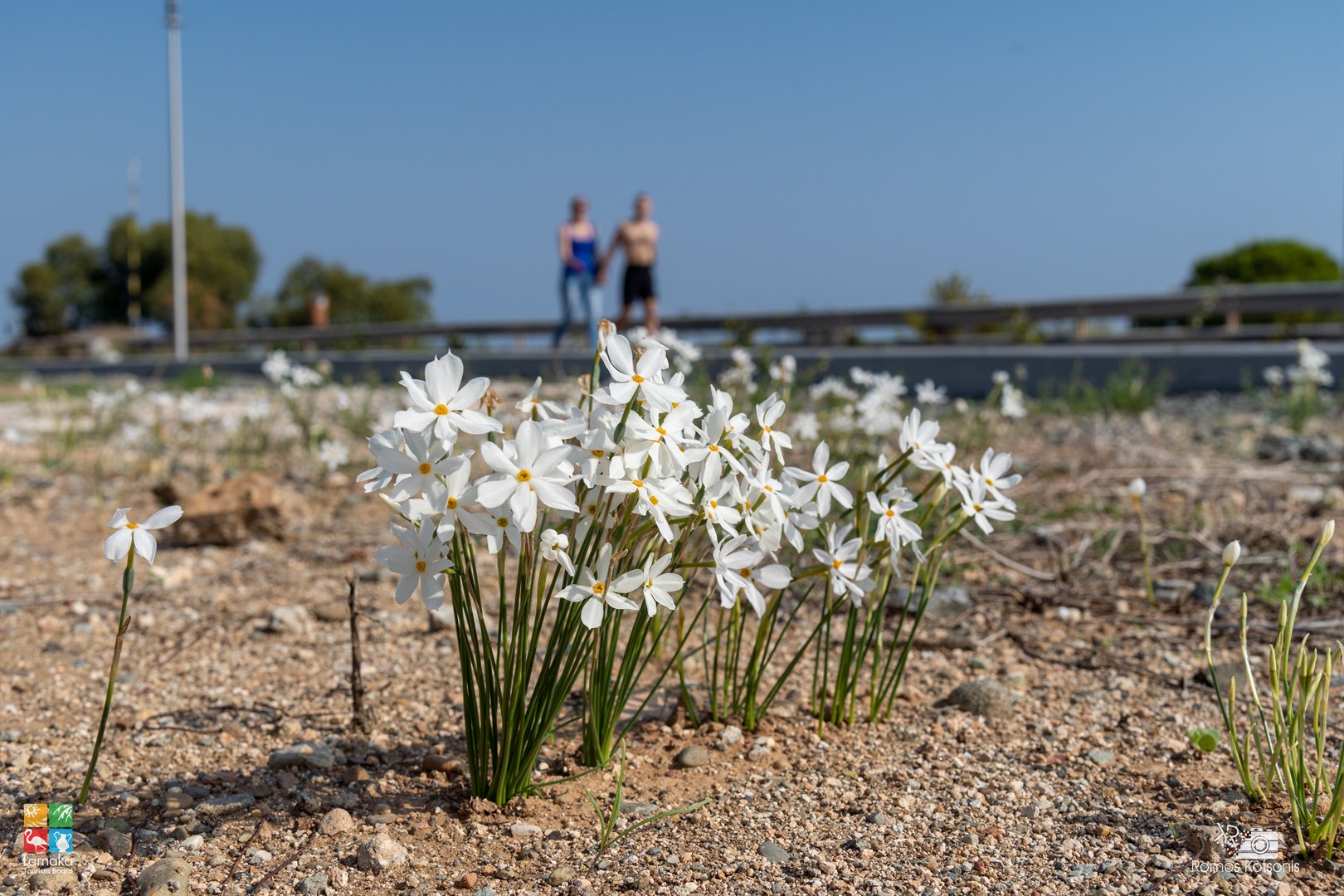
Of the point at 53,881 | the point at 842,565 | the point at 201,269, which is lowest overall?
the point at 53,881

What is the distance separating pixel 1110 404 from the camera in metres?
6.97

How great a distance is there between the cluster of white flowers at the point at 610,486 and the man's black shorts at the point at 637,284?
10638 millimetres

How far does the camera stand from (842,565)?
2.15 metres

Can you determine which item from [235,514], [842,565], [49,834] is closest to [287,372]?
[235,514]

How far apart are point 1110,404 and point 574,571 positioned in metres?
5.94

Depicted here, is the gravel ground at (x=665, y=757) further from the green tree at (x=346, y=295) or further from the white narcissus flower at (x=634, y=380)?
the green tree at (x=346, y=295)

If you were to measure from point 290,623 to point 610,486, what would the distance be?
2057 millimetres

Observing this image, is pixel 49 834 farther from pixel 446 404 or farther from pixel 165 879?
pixel 446 404

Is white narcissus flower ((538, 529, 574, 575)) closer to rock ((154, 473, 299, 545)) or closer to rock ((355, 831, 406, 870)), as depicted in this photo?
rock ((355, 831, 406, 870))

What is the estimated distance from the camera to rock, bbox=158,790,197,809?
220 cm

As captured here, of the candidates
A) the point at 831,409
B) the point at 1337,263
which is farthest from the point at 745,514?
the point at 1337,263

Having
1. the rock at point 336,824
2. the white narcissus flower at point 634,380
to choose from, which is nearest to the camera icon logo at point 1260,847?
the white narcissus flower at point 634,380

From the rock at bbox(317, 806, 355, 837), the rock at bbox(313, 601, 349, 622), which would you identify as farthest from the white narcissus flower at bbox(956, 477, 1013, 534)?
the rock at bbox(313, 601, 349, 622)

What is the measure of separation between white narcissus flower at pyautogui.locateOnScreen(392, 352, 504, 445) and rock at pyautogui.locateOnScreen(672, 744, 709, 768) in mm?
1051
